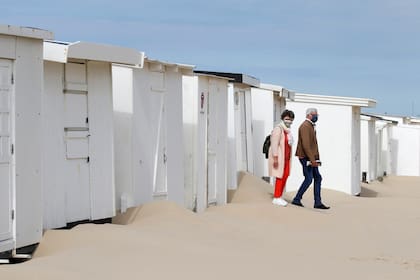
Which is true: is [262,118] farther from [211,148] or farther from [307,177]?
[211,148]

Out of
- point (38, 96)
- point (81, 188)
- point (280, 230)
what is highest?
point (38, 96)

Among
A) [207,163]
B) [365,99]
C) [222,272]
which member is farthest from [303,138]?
[365,99]

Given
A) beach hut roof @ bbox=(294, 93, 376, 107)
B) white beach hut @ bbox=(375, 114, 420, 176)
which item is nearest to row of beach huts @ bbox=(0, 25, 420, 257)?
beach hut roof @ bbox=(294, 93, 376, 107)

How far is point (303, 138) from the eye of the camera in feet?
49.9

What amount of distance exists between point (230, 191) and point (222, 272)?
8285 mm

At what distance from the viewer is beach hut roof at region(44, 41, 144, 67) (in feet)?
32.6

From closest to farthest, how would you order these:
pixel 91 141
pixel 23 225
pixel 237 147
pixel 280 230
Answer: pixel 23 225, pixel 91 141, pixel 280 230, pixel 237 147

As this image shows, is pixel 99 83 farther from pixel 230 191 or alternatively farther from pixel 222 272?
pixel 230 191

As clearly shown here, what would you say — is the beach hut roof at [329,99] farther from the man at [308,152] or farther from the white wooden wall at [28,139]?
the white wooden wall at [28,139]

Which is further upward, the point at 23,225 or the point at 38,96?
the point at 38,96

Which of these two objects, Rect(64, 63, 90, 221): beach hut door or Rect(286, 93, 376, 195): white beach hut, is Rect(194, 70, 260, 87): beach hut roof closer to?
Rect(286, 93, 376, 195): white beach hut

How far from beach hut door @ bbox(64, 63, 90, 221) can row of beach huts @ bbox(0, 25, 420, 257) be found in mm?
15

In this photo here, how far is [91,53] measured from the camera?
34.3ft

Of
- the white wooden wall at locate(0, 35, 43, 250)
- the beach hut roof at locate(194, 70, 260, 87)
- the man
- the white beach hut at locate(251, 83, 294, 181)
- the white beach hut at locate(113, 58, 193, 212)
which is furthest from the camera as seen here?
the white beach hut at locate(251, 83, 294, 181)
